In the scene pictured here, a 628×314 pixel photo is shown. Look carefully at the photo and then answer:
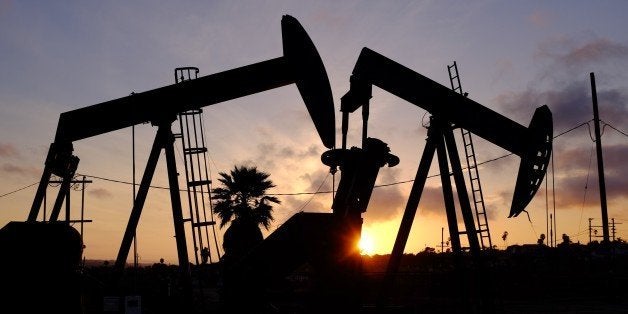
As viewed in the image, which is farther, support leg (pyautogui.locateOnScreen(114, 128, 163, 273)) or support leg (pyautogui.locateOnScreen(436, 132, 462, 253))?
support leg (pyautogui.locateOnScreen(436, 132, 462, 253))

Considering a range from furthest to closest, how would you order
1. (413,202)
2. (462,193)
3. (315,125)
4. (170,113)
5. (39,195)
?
(413,202) < (315,125) < (170,113) < (462,193) < (39,195)

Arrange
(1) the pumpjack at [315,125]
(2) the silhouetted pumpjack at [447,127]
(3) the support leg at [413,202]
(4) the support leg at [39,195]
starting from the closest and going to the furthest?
(1) the pumpjack at [315,125] < (4) the support leg at [39,195] < (2) the silhouetted pumpjack at [447,127] < (3) the support leg at [413,202]

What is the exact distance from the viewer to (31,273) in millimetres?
4719

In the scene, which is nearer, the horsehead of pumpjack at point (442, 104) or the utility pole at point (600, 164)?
the horsehead of pumpjack at point (442, 104)

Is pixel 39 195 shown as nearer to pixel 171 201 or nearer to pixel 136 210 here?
pixel 136 210

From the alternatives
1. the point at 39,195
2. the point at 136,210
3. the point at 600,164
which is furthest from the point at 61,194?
the point at 600,164

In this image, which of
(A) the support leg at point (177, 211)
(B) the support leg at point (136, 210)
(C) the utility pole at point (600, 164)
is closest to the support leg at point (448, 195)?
(A) the support leg at point (177, 211)

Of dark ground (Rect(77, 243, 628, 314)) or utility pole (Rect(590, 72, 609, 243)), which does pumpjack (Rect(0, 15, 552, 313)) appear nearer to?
Answer: dark ground (Rect(77, 243, 628, 314))

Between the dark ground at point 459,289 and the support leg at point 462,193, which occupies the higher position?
the support leg at point 462,193

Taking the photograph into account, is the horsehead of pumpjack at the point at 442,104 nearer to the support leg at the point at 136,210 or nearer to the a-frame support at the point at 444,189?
the a-frame support at the point at 444,189

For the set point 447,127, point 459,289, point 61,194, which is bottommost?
point 459,289

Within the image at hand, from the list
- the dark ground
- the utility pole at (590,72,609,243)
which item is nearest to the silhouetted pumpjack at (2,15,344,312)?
the dark ground

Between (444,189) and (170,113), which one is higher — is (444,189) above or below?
below

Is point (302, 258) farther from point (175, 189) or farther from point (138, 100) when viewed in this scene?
point (138, 100)
